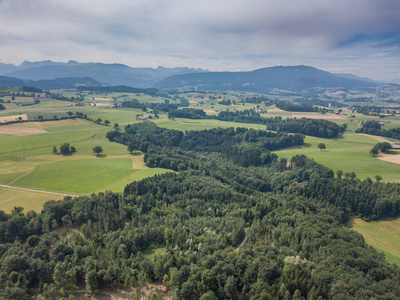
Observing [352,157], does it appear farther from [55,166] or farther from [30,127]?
[30,127]

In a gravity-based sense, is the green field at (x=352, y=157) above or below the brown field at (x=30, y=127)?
below

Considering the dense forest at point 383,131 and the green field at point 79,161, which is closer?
the green field at point 79,161

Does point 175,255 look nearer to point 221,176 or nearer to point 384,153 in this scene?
point 221,176

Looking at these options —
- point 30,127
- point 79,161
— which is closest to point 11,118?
point 30,127

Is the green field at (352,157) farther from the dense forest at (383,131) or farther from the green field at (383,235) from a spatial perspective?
the green field at (383,235)

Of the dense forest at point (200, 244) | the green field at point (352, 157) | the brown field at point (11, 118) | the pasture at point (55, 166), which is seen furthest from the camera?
the brown field at point (11, 118)

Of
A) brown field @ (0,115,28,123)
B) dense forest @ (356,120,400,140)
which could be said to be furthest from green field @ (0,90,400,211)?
dense forest @ (356,120,400,140)

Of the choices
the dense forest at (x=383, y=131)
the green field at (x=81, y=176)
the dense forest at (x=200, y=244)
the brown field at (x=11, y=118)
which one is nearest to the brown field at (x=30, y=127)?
the brown field at (x=11, y=118)

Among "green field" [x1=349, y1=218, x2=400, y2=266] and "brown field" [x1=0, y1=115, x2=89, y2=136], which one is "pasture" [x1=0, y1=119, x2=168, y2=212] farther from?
"green field" [x1=349, y1=218, x2=400, y2=266]
